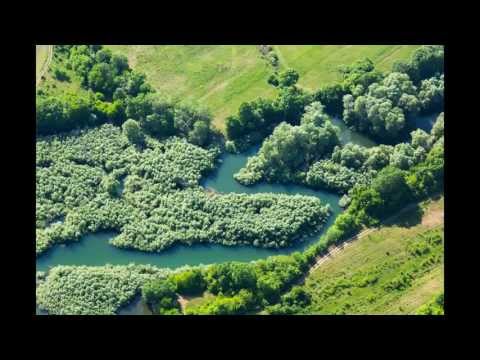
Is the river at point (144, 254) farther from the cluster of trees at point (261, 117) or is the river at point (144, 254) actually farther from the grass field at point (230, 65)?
the grass field at point (230, 65)

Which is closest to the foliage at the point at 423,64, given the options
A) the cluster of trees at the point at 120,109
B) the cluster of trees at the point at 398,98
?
the cluster of trees at the point at 398,98

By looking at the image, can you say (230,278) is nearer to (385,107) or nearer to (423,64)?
(385,107)

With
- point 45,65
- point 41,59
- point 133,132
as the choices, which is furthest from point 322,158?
point 41,59

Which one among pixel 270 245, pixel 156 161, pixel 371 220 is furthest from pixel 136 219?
pixel 371 220

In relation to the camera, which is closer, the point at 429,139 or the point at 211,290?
the point at 211,290

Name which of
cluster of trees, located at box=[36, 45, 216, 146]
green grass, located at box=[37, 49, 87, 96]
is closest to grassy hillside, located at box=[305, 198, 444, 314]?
cluster of trees, located at box=[36, 45, 216, 146]
